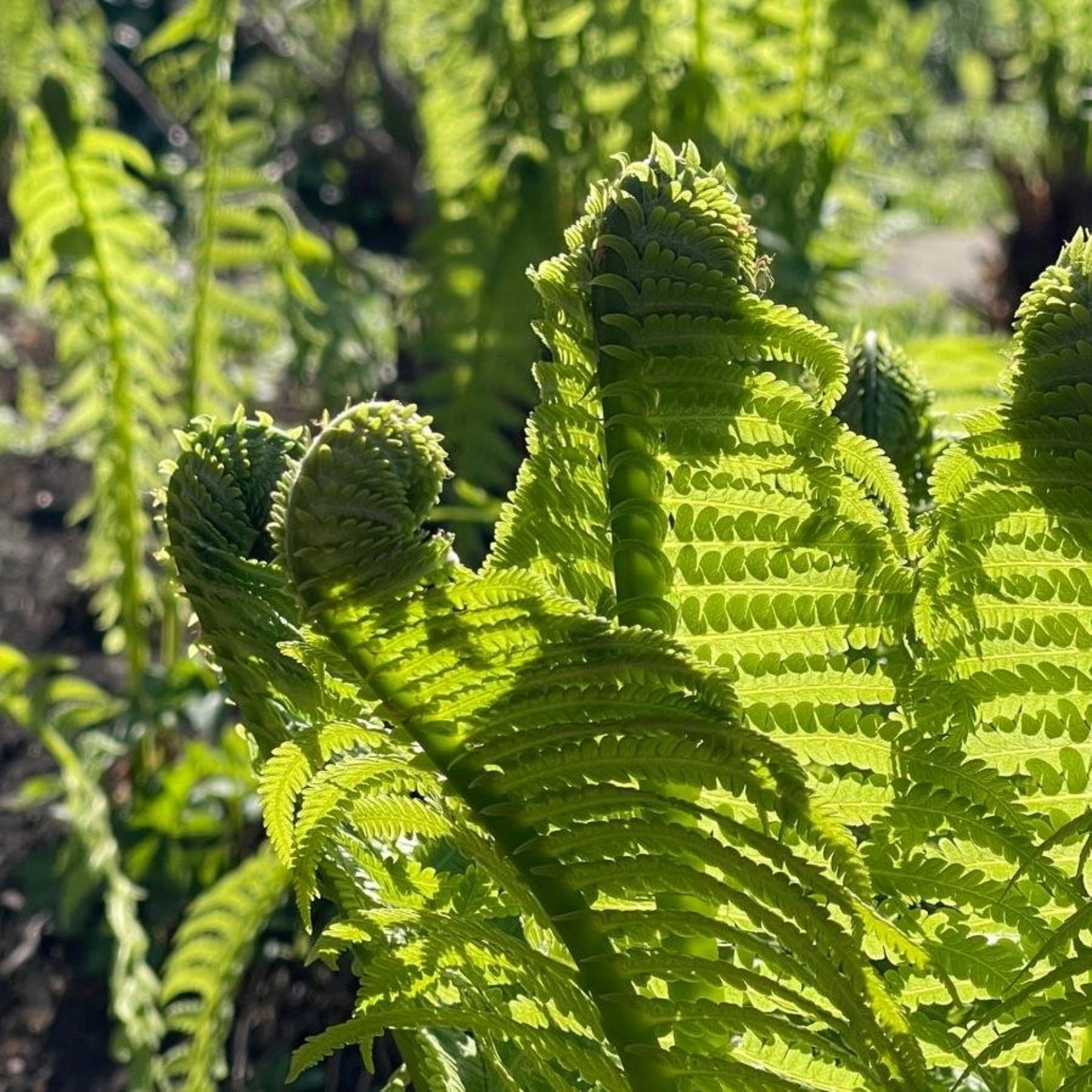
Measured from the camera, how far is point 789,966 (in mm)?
851

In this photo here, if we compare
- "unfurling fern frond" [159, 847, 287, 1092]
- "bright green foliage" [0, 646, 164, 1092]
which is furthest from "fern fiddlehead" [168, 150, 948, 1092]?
"bright green foliage" [0, 646, 164, 1092]

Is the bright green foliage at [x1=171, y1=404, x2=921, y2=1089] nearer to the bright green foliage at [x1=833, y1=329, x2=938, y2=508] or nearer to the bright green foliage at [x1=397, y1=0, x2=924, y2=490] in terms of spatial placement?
the bright green foliage at [x1=833, y1=329, x2=938, y2=508]

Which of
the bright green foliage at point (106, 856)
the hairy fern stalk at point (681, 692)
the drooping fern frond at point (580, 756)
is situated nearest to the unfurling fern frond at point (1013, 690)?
the hairy fern stalk at point (681, 692)

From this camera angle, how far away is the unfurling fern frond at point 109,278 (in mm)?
2773

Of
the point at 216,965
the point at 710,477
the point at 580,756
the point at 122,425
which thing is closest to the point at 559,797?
the point at 580,756

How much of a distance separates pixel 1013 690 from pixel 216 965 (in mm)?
1448

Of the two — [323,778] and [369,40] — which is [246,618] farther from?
[369,40]

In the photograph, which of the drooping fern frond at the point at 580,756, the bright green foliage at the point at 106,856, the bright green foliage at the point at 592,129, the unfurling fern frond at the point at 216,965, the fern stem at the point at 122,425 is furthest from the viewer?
the bright green foliage at the point at 592,129

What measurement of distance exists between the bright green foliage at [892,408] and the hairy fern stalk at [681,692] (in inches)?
12.2

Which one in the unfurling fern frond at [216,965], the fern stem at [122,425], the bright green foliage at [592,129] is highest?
the bright green foliage at [592,129]

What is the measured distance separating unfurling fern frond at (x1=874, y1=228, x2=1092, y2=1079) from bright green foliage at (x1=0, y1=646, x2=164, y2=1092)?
56.3 inches

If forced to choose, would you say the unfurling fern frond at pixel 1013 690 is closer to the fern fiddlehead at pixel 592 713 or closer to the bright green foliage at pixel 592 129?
the fern fiddlehead at pixel 592 713

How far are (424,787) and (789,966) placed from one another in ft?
0.70

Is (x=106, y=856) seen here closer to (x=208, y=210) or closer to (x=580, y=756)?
(x=208, y=210)
